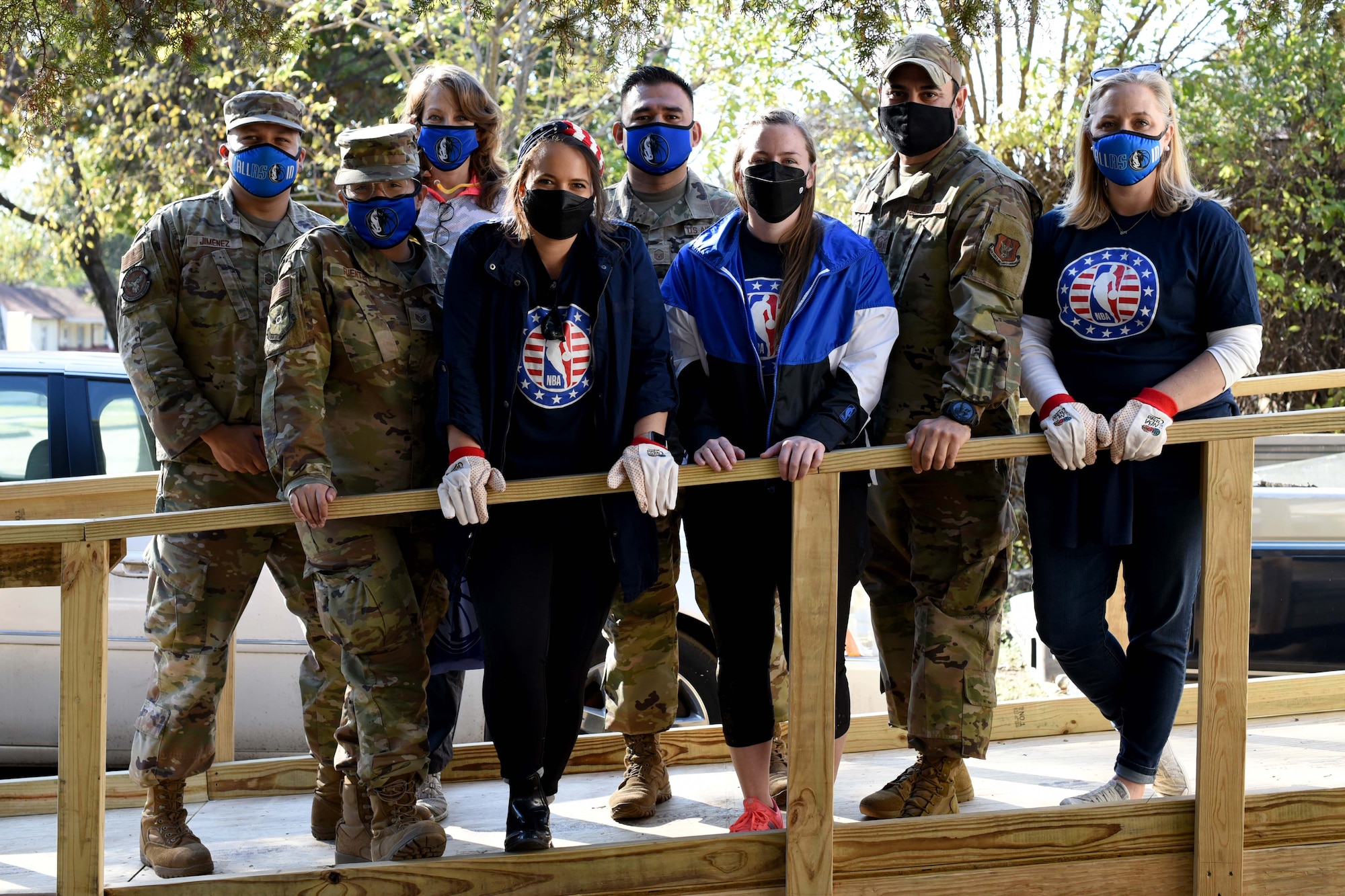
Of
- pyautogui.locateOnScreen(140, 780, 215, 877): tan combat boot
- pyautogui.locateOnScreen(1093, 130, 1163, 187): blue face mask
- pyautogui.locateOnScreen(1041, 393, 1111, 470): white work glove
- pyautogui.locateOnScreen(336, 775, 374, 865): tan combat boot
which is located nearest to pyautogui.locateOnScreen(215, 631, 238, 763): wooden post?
pyautogui.locateOnScreen(140, 780, 215, 877): tan combat boot

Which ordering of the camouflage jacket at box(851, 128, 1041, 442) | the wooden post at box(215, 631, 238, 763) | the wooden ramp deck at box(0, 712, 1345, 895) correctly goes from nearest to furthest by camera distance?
the camouflage jacket at box(851, 128, 1041, 442), the wooden ramp deck at box(0, 712, 1345, 895), the wooden post at box(215, 631, 238, 763)

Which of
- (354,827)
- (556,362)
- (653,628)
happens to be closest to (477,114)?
(556,362)

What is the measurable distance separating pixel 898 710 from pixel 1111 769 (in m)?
0.87

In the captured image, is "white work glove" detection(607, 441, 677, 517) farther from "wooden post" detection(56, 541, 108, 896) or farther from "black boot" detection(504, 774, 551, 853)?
"wooden post" detection(56, 541, 108, 896)

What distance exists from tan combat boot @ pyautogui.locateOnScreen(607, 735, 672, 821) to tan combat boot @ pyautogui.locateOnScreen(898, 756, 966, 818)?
780 mm

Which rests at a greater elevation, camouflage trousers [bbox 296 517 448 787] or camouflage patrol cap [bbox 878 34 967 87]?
camouflage patrol cap [bbox 878 34 967 87]

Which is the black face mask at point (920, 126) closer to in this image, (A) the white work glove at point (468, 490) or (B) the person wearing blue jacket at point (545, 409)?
(B) the person wearing blue jacket at point (545, 409)

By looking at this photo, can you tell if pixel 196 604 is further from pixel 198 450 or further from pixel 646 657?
pixel 646 657

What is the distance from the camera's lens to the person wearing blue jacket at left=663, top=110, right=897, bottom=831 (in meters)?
3.34

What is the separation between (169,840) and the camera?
11.9 ft

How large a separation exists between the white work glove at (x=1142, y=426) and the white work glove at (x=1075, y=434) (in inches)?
1.1

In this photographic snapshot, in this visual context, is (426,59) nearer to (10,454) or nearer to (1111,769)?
(10,454)

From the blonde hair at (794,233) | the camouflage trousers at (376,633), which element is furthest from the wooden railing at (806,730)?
the blonde hair at (794,233)

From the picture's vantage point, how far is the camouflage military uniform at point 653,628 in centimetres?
395
